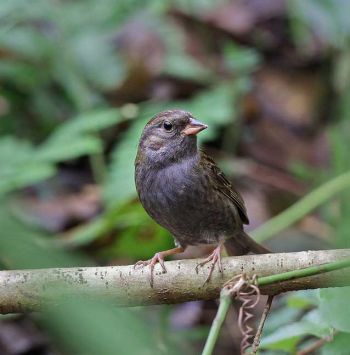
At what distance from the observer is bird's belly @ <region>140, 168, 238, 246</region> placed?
3.69 meters

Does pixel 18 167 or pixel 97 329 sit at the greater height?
pixel 18 167

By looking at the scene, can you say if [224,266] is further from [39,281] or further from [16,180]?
[16,180]

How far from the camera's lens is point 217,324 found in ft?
5.65

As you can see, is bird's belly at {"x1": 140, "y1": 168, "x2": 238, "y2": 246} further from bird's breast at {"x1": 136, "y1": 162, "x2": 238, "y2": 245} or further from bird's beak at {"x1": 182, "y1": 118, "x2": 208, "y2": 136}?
bird's beak at {"x1": 182, "y1": 118, "x2": 208, "y2": 136}

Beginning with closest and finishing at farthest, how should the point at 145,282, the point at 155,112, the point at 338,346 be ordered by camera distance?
the point at 338,346
the point at 145,282
the point at 155,112

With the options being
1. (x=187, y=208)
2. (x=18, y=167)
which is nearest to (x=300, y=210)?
(x=187, y=208)

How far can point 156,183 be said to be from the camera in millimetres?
3736

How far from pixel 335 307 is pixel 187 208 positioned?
1645 millimetres

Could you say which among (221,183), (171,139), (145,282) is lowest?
(145,282)

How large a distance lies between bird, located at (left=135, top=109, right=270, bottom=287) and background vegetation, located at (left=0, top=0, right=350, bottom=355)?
1.62 feet

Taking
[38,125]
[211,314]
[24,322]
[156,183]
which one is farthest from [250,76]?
[156,183]

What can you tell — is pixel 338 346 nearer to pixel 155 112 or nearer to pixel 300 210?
pixel 300 210

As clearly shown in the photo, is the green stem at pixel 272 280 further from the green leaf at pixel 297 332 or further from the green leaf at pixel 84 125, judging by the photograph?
the green leaf at pixel 84 125

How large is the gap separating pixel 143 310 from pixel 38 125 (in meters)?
2.68
